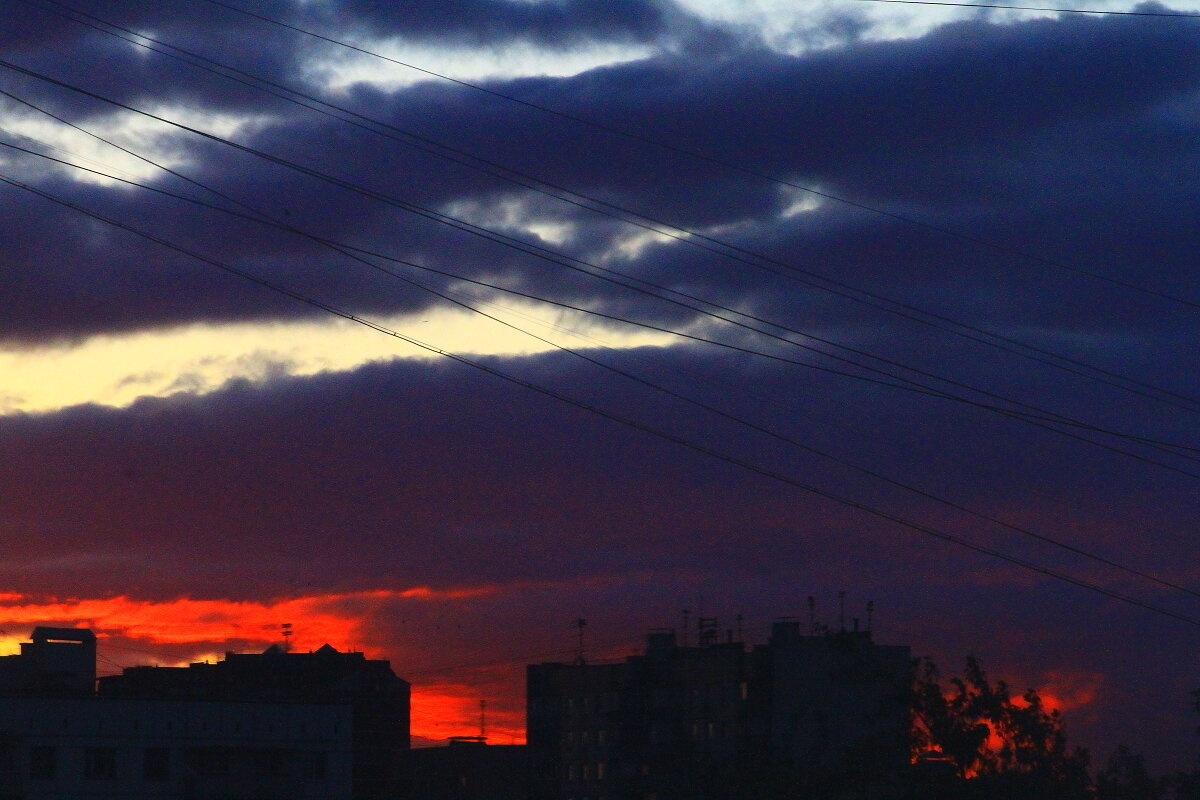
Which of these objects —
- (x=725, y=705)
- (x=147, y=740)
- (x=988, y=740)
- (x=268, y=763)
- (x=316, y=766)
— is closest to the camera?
(x=988, y=740)

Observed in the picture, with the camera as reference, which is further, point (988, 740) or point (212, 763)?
point (212, 763)

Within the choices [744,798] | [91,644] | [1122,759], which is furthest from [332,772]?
[1122,759]

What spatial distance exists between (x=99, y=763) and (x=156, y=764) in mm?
4740

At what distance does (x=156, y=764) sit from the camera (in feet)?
378

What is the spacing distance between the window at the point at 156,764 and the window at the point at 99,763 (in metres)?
2.66

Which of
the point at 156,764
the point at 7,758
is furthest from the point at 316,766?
the point at 7,758

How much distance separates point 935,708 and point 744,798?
18.0m

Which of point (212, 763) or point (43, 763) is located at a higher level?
point (43, 763)

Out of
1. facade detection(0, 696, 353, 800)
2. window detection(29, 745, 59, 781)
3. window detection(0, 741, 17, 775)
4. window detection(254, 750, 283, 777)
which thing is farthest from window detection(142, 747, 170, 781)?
window detection(0, 741, 17, 775)

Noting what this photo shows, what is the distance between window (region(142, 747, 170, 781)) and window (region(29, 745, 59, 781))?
670 centimetres

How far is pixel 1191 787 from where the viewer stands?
9194 centimetres

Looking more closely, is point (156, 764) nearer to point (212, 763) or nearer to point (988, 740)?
point (212, 763)

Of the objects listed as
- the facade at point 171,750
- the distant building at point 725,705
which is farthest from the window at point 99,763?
the distant building at point 725,705

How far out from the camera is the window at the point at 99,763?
110963 millimetres
